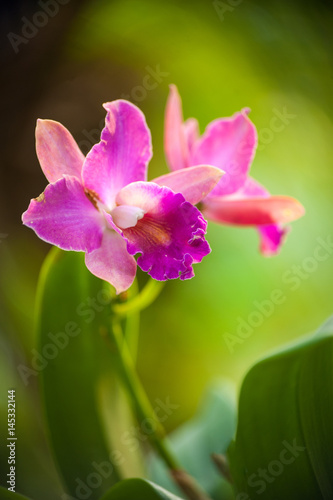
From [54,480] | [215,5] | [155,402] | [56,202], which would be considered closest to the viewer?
[56,202]

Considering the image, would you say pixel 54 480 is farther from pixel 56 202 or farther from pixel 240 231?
pixel 240 231

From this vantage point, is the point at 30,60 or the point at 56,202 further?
the point at 30,60

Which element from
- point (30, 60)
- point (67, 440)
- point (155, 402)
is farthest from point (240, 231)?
point (67, 440)

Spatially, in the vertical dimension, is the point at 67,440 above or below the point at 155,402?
above

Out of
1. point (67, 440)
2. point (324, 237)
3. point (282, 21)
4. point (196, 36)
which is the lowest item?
point (67, 440)

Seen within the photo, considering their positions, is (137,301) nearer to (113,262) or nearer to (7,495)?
(113,262)

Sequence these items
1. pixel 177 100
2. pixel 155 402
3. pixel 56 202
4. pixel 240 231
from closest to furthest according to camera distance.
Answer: pixel 56 202 → pixel 177 100 → pixel 155 402 → pixel 240 231

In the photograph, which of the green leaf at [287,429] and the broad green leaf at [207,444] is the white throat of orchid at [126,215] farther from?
the broad green leaf at [207,444]
